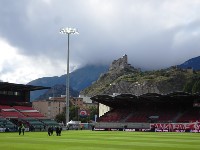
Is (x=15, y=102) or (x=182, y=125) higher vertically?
(x=15, y=102)

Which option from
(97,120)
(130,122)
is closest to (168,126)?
(130,122)

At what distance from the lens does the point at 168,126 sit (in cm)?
8750

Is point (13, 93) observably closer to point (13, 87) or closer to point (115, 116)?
point (13, 87)

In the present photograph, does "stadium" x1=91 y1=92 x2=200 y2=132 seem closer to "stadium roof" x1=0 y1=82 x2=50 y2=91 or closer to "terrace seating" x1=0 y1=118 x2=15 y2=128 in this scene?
"stadium roof" x1=0 y1=82 x2=50 y2=91

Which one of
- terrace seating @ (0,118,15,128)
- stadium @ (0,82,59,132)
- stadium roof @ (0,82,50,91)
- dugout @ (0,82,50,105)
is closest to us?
terrace seating @ (0,118,15,128)

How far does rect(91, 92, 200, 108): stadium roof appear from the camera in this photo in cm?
9794

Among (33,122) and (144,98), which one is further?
(144,98)

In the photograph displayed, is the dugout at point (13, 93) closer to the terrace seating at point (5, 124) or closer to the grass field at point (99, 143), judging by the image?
the terrace seating at point (5, 124)

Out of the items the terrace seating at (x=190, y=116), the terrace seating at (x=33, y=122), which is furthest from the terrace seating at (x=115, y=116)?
the terrace seating at (x=33, y=122)

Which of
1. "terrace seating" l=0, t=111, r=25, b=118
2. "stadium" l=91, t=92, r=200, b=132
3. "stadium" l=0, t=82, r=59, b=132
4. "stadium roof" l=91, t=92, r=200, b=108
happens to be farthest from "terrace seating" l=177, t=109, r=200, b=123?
"terrace seating" l=0, t=111, r=25, b=118

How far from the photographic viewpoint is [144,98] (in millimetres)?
107062

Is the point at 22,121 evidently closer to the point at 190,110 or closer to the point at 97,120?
the point at 97,120

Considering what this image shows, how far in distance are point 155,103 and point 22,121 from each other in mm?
40083

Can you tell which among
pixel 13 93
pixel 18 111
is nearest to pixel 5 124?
pixel 18 111
